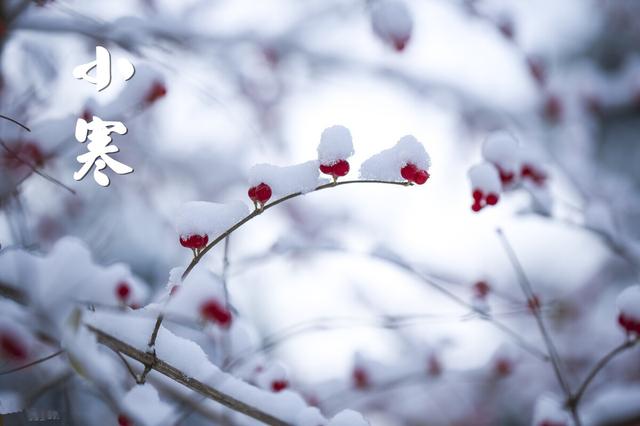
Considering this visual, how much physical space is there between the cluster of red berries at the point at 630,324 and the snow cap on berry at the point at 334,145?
2.35 ft

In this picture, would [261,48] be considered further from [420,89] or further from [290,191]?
[290,191]

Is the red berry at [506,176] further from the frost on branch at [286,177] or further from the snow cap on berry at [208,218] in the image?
the snow cap on berry at [208,218]

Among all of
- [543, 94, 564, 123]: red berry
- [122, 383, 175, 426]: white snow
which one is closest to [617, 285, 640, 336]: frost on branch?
[122, 383, 175, 426]: white snow

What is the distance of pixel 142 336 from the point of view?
0.90 meters

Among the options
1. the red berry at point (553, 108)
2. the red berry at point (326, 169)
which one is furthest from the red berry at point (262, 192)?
the red berry at point (553, 108)

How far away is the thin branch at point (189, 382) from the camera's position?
2.83 ft

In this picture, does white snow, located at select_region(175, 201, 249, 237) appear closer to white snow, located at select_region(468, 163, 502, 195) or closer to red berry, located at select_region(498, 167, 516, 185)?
white snow, located at select_region(468, 163, 502, 195)

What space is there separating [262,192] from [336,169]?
0.14m

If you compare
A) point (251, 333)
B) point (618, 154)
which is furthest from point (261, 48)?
point (618, 154)

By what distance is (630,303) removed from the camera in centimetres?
118

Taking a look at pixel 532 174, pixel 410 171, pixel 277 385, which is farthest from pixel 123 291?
pixel 532 174

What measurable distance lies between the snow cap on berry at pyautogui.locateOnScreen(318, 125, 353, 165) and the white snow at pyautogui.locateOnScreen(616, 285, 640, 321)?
704 millimetres

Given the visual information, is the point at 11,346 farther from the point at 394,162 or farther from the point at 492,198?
the point at 492,198

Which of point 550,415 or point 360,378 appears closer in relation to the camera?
point 550,415
